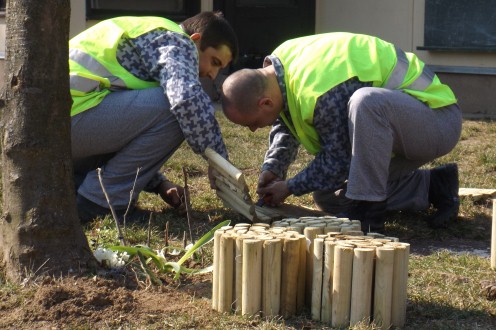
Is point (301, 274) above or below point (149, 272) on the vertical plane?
above

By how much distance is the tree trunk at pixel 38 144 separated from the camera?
11.4 ft

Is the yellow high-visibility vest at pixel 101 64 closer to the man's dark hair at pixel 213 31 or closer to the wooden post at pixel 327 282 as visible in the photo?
the man's dark hair at pixel 213 31

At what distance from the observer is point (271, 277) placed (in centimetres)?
331

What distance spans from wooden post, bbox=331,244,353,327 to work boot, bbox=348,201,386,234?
1440 millimetres

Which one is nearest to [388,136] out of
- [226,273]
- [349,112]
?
[349,112]

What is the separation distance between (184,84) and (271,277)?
1722 millimetres

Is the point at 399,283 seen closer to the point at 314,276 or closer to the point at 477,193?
the point at 314,276

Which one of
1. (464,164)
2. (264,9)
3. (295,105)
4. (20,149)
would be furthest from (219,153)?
(264,9)

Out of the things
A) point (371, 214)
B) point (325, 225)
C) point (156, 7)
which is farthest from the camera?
point (156, 7)

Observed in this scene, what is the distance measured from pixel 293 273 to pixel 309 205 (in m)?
2.27

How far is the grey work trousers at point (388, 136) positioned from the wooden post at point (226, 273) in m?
1.33

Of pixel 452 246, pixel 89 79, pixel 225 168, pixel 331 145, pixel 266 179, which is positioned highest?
pixel 89 79

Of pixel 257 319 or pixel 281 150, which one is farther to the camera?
pixel 281 150

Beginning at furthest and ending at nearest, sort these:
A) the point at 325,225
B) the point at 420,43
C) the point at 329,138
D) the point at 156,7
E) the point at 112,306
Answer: the point at 156,7 → the point at 420,43 → the point at 329,138 → the point at 325,225 → the point at 112,306
